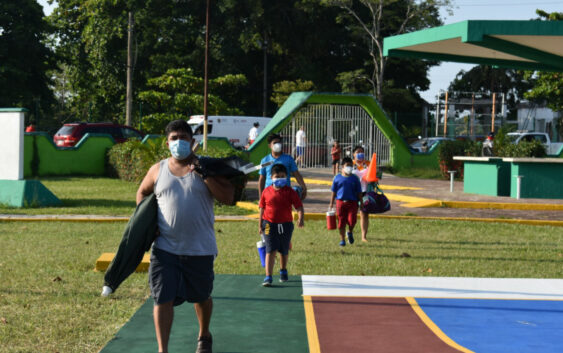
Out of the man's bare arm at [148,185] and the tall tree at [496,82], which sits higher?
the tall tree at [496,82]

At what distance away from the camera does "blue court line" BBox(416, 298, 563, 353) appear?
603cm

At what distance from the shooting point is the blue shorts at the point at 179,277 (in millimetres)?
5172

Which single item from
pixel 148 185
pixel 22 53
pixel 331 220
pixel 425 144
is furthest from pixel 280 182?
pixel 22 53

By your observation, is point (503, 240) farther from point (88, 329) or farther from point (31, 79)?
point (31, 79)

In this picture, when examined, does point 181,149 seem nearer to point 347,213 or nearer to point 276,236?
point 276,236

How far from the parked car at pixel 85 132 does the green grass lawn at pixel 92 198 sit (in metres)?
3.72

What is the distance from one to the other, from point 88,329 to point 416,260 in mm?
5360

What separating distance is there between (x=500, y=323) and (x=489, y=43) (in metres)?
9.45

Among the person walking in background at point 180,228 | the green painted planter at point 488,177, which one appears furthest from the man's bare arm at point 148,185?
the green painted planter at point 488,177

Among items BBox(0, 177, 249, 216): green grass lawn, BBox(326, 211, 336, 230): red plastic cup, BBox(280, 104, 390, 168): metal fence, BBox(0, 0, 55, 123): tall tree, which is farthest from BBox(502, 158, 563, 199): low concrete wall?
BBox(0, 0, 55, 123): tall tree

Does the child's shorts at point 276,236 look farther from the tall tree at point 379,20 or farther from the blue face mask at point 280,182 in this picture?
the tall tree at point 379,20

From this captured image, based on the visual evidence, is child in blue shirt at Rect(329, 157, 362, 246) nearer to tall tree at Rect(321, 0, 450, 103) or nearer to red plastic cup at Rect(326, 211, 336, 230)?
red plastic cup at Rect(326, 211, 336, 230)

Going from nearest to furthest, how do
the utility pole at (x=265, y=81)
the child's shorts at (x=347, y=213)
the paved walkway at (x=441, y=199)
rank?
the child's shorts at (x=347, y=213), the paved walkway at (x=441, y=199), the utility pole at (x=265, y=81)

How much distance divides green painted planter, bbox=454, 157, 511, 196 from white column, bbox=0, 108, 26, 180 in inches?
513
